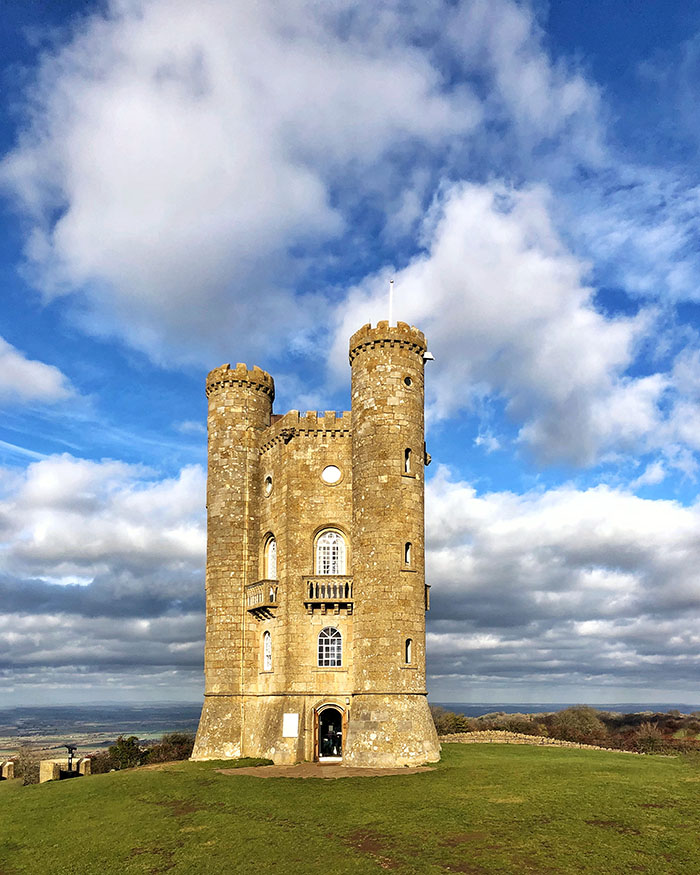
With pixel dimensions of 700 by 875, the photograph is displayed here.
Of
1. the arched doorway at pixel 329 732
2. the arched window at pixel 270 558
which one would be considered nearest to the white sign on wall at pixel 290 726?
the arched doorway at pixel 329 732

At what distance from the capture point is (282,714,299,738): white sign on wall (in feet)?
124

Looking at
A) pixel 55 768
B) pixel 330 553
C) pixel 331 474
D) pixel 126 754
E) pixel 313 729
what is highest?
pixel 331 474

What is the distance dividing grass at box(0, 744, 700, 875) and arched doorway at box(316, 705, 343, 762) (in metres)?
5.72

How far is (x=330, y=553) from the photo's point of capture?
40812mm

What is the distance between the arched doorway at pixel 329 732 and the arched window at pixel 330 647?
7.12 ft

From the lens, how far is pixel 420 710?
36.0 m

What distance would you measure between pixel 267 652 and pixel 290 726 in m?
4.78

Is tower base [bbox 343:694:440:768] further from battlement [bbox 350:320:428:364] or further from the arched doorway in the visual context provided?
battlement [bbox 350:320:428:364]

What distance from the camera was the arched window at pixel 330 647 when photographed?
39.0 metres

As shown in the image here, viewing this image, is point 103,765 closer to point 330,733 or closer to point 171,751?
point 171,751

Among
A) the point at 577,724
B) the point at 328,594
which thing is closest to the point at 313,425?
the point at 328,594

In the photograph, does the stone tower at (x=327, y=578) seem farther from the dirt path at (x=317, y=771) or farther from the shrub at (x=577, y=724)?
the shrub at (x=577, y=724)

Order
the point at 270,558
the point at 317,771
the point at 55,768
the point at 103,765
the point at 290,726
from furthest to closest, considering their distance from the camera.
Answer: the point at 103,765, the point at 270,558, the point at 55,768, the point at 290,726, the point at 317,771

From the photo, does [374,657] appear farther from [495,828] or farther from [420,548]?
[495,828]
